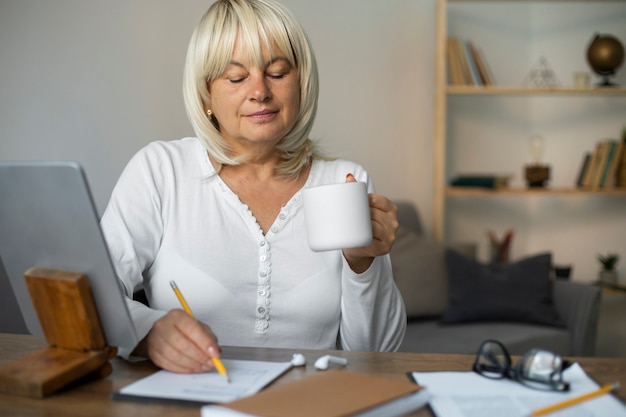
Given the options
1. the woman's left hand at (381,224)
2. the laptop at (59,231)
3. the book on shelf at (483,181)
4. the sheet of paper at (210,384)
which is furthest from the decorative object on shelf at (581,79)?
the laptop at (59,231)

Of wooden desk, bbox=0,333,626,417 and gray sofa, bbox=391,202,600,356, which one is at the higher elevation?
wooden desk, bbox=0,333,626,417

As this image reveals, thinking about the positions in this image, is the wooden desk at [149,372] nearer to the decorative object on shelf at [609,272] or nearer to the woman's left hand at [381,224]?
the woman's left hand at [381,224]

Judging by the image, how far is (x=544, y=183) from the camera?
399 cm

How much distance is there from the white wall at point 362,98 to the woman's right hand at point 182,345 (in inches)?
59.7

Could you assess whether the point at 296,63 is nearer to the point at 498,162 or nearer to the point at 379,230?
the point at 379,230

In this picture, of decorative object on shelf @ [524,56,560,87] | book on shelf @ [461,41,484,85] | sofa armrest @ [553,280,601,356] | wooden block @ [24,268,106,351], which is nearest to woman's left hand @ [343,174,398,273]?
wooden block @ [24,268,106,351]

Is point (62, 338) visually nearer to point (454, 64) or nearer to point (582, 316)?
point (582, 316)

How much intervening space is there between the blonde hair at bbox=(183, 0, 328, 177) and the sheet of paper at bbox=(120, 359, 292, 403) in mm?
606

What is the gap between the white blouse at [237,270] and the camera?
1455 mm

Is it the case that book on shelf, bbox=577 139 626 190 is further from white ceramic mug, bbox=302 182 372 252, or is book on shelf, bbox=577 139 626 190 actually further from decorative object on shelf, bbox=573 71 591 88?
white ceramic mug, bbox=302 182 372 252

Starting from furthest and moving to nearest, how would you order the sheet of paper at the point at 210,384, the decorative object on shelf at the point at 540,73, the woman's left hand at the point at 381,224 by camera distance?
the decorative object on shelf at the point at 540,73 < the woman's left hand at the point at 381,224 < the sheet of paper at the point at 210,384

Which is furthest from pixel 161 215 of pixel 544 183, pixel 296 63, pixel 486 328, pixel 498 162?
pixel 498 162

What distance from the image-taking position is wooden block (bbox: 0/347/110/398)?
3.18ft

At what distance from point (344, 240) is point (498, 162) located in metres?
3.46
